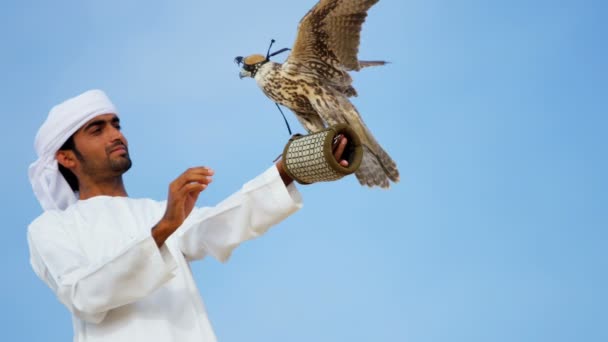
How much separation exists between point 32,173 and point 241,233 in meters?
0.97

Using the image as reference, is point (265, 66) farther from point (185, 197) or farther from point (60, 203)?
point (185, 197)

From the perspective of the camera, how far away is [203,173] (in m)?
2.19

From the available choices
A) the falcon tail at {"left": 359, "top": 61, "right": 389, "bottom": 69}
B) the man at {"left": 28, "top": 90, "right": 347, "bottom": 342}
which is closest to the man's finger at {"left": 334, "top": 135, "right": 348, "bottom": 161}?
the man at {"left": 28, "top": 90, "right": 347, "bottom": 342}

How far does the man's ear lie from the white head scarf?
0.07 ft

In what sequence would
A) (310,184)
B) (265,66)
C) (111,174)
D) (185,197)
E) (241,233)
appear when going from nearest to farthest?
(185,197), (310,184), (241,233), (111,174), (265,66)

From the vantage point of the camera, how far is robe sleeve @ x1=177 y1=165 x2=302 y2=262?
2.40 m

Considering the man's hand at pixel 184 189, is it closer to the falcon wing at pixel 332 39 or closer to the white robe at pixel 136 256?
the white robe at pixel 136 256

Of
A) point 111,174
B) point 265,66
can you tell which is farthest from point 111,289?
point 265,66

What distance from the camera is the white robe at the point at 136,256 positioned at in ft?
7.79

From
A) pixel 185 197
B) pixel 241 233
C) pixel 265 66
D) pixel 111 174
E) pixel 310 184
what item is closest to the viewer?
pixel 185 197

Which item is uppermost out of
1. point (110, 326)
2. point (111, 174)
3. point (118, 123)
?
point (118, 123)

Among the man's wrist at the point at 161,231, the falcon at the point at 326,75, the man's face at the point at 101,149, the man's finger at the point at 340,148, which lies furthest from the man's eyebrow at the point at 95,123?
the man's finger at the point at 340,148

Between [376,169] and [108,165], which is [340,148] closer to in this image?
[108,165]

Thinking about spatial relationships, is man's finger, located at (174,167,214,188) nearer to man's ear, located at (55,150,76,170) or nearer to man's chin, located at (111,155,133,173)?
man's chin, located at (111,155,133,173)
